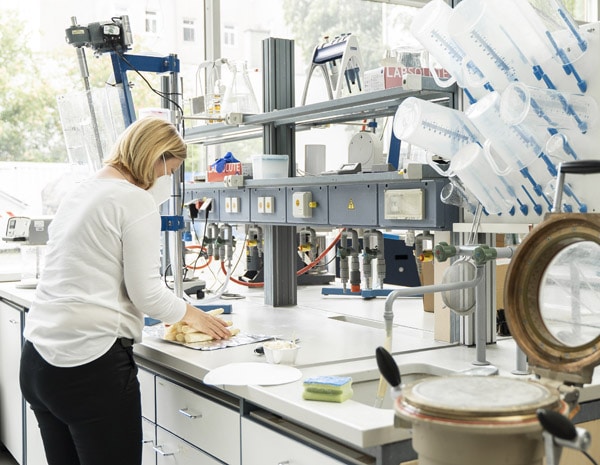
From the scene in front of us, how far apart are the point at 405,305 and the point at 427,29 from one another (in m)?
1.71

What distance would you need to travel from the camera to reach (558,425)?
1095 mm

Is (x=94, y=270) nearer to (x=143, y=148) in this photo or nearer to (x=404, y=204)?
(x=143, y=148)

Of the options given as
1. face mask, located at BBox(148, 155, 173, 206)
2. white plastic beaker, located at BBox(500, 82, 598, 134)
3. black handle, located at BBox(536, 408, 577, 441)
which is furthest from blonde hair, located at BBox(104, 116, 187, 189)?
black handle, located at BBox(536, 408, 577, 441)

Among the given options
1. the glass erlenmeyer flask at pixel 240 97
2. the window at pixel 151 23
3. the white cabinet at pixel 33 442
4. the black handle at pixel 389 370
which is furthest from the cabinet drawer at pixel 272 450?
the window at pixel 151 23

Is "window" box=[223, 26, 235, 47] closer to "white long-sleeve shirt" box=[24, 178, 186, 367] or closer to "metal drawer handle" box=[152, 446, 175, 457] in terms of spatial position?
"white long-sleeve shirt" box=[24, 178, 186, 367]

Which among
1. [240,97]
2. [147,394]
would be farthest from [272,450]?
[240,97]

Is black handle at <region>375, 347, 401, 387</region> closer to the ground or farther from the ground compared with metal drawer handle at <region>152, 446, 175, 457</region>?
farther from the ground

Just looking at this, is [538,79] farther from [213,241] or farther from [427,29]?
[213,241]

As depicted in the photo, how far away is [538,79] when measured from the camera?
182 cm

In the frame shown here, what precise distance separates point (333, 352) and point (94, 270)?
2.46 feet

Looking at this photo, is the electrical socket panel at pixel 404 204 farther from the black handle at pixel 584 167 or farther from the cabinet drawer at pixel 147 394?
the cabinet drawer at pixel 147 394

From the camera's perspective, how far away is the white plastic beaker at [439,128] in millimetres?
2016

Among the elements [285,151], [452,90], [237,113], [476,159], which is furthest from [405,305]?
[476,159]

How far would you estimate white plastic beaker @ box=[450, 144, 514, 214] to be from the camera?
1.94 m
